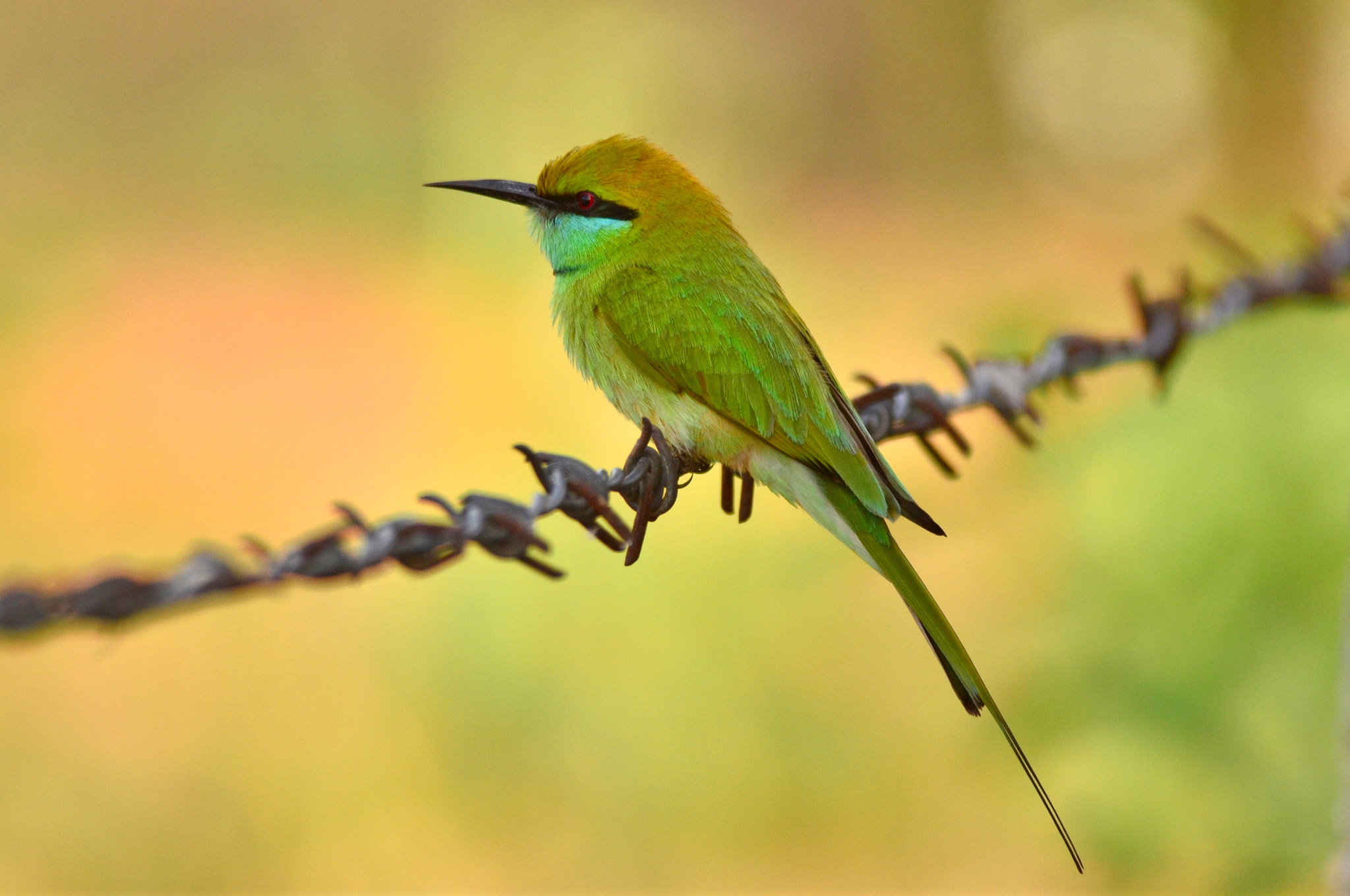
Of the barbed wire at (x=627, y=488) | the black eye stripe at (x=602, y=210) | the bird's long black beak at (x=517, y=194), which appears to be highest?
the bird's long black beak at (x=517, y=194)

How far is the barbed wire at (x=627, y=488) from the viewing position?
42.8 inches

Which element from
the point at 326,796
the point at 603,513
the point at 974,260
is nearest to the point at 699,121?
the point at 974,260

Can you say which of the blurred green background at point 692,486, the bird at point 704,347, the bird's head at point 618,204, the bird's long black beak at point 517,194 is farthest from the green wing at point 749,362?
the blurred green background at point 692,486

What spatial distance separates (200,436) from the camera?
869 cm

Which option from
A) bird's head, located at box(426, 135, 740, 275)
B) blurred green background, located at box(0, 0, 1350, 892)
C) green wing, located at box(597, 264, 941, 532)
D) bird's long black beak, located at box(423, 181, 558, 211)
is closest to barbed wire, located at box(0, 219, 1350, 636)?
green wing, located at box(597, 264, 941, 532)

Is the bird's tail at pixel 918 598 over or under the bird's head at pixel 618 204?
under

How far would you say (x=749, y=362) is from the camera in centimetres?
226

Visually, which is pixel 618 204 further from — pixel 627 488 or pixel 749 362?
pixel 627 488

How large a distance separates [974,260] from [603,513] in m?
8.56

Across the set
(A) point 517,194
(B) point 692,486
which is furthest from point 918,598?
(B) point 692,486

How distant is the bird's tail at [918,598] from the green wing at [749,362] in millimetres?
45

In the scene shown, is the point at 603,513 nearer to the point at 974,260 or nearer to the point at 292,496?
the point at 292,496

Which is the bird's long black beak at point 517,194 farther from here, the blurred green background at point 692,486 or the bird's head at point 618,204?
Answer: the blurred green background at point 692,486

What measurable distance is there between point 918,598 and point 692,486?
11.0 ft
